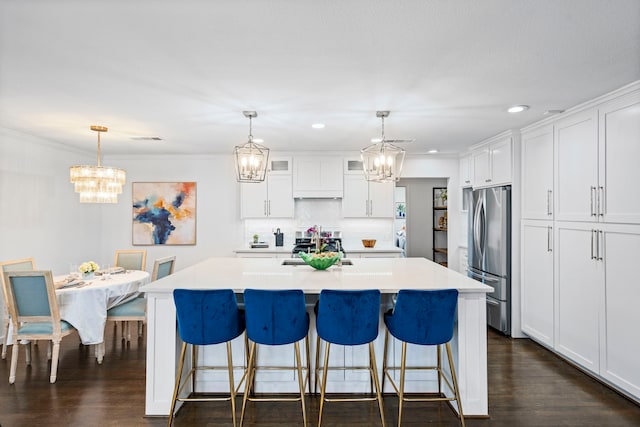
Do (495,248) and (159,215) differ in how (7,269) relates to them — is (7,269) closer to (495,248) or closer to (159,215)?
(159,215)

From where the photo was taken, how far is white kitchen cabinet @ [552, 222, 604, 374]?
2.96m

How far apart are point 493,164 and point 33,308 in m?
5.15

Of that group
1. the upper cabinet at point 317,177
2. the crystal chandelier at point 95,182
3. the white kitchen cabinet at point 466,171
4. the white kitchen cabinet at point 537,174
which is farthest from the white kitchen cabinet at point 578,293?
the crystal chandelier at point 95,182

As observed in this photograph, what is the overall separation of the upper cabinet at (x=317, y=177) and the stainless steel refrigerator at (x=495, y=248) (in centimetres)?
203

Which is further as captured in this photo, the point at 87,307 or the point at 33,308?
the point at 87,307

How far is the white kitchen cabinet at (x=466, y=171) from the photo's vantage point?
521 cm

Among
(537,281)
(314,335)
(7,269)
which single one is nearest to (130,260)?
(7,269)

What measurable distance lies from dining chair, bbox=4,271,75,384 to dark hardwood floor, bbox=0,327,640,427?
256 mm

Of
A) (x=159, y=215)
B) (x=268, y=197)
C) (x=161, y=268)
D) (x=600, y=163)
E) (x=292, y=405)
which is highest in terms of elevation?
(x=600, y=163)

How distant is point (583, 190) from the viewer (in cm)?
312

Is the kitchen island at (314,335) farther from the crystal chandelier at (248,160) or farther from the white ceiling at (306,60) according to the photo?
the white ceiling at (306,60)

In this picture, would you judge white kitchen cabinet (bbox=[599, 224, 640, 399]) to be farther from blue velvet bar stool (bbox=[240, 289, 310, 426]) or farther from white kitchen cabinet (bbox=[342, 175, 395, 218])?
white kitchen cabinet (bbox=[342, 175, 395, 218])

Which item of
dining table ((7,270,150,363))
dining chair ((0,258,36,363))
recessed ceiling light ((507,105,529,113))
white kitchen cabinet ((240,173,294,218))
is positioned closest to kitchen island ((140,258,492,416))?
dining table ((7,270,150,363))

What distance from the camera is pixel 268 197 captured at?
5.48 meters
